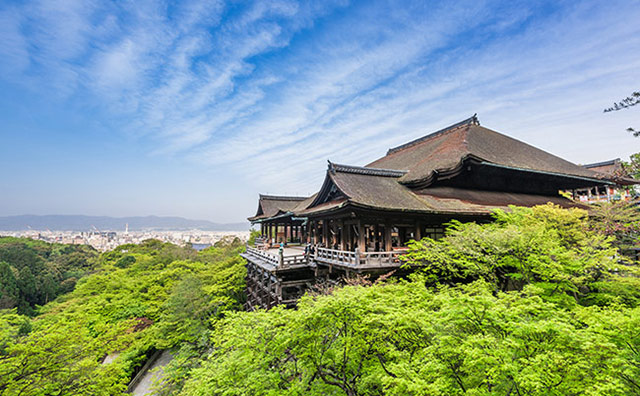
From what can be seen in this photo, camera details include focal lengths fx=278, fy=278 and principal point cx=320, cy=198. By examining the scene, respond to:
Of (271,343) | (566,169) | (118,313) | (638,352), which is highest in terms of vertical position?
(566,169)

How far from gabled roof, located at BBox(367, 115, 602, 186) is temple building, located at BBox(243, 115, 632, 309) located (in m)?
0.08


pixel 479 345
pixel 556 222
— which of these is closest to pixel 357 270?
pixel 479 345

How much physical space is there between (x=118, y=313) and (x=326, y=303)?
2498 centimetres

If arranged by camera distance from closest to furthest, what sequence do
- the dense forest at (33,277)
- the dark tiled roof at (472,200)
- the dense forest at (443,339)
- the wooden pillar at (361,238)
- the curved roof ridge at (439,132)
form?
the dense forest at (443,339) < the wooden pillar at (361,238) < the dark tiled roof at (472,200) < the curved roof ridge at (439,132) < the dense forest at (33,277)

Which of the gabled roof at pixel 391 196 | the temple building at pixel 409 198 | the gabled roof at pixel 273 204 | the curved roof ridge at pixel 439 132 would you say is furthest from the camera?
the gabled roof at pixel 273 204

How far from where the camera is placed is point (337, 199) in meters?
14.8

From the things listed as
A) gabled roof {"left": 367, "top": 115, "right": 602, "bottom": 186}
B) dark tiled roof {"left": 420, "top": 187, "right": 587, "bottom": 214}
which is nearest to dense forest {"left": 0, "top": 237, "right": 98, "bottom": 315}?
gabled roof {"left": 367, "top": 115, "right": 602, "bottom": 186}

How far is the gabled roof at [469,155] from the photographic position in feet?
53.9

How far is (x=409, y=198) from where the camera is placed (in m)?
14.5

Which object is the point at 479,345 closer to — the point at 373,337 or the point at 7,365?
the point at 373,337

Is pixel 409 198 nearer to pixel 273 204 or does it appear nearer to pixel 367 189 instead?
pixel 367 189

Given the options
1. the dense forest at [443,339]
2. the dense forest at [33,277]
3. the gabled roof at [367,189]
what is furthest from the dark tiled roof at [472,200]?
the dense forest at [33,277]

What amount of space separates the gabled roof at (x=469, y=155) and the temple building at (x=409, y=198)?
0.08 metres

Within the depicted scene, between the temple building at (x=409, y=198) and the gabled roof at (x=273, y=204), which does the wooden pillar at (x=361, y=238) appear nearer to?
the temple building at (x=409, y=198)
